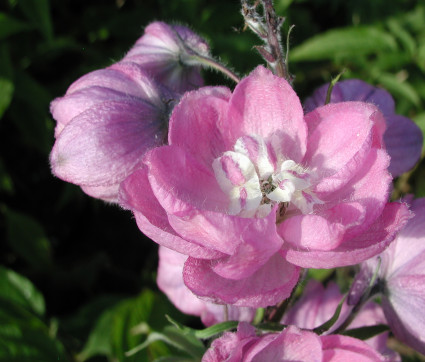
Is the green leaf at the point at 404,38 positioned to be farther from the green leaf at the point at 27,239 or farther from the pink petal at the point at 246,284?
the green leaf at the point at 27,239

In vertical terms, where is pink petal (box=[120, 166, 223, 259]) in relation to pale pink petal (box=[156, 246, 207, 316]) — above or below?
above

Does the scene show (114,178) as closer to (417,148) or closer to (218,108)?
(218,108)

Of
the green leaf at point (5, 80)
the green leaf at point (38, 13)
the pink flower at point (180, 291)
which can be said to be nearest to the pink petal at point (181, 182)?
the pink flower at point (180, 291)

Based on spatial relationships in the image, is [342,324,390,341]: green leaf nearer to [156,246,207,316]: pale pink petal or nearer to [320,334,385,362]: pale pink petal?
[320,334,385,362]: pale pink petal

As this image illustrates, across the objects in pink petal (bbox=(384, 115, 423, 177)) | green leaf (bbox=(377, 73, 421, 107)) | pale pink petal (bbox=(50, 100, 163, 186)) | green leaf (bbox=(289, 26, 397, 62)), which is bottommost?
green leaf (bbox=(377, 73, 421, 107))

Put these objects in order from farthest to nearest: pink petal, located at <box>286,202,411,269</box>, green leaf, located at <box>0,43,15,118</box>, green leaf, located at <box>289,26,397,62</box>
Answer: green leaf, located at <box>289,26,397,62</box> < green leaf, located at <box>0,43,15,118</box> < pink petal, located at <box>286,202,411,269</box>

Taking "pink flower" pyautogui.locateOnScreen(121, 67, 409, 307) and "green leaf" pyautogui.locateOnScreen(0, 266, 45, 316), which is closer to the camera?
"pink flower" pyautogui.locateOnScreen(121, 67, 409, 307)

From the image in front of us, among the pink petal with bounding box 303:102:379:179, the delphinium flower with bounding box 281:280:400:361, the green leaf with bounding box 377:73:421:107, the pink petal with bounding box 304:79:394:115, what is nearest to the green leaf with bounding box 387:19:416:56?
the green leaf with bounding box 377:73:421:107
